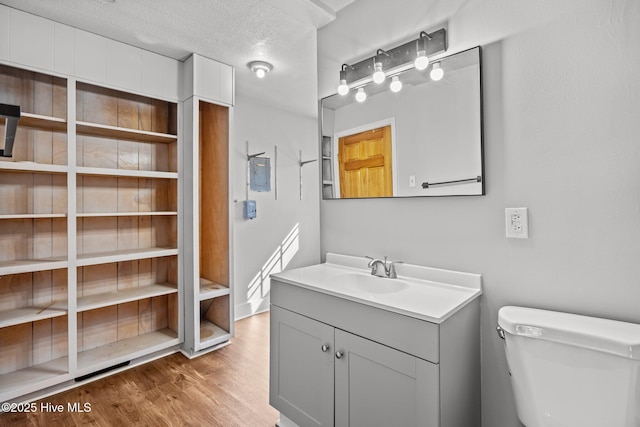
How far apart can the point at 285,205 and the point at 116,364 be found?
232 centimetres

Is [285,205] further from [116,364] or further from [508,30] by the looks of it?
[508,30]

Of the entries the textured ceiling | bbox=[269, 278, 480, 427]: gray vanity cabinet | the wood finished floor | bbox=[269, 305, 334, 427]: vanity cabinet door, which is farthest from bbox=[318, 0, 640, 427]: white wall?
the wood finished floor

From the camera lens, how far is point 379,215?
1.87m

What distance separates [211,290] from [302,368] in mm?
1494

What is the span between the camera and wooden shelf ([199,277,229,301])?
8.91ft

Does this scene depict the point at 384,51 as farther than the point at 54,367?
No

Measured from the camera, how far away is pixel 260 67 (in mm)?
2770

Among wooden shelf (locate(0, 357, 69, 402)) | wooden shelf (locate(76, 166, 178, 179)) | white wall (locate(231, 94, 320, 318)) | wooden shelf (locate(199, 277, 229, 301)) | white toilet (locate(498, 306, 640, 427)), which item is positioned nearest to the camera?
white toilet (locate(498, 306, 640, 427))

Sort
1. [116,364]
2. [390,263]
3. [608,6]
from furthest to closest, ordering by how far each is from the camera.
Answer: [116,364] < [390,263] < [608,6]

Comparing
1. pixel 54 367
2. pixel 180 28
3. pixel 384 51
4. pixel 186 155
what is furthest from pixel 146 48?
pixel 54 367

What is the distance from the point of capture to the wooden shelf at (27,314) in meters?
1.98

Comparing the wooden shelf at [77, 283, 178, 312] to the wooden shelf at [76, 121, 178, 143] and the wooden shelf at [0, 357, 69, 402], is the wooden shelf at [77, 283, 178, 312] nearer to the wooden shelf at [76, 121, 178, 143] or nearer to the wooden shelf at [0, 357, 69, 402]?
the wooden shelf at [0, 357, 69, 402]

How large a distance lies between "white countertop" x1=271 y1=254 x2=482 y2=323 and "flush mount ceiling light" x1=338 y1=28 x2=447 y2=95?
104 cm

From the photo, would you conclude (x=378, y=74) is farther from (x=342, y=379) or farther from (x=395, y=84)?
(x=342, y=379)
